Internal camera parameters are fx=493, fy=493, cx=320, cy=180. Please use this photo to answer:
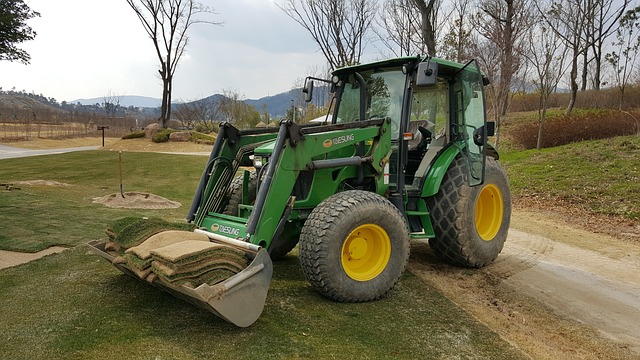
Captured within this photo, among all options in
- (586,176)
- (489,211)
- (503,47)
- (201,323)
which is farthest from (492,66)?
(201,323)

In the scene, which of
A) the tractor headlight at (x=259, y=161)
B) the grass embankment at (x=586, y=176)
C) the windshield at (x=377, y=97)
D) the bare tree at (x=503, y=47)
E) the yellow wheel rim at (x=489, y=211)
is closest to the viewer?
the tractor headlight at (x=259, y=161)

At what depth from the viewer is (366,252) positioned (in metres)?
4.68

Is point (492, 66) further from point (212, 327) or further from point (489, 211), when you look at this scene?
point (212, 327)

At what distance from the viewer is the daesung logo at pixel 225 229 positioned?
454 cm

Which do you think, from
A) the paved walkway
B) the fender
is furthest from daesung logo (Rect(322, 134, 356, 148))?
the paved walkway

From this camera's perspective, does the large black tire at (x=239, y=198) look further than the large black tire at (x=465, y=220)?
No

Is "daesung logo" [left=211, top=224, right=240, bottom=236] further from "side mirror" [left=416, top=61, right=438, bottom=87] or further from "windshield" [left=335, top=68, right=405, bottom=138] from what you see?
"side mirror" [left=416, top=61, right=438, bottom=87]

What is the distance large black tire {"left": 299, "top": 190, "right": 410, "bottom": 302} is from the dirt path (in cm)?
91

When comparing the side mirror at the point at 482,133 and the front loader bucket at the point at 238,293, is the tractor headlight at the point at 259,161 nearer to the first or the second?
the front loader bucket at the point at 238,293

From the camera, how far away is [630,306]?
199 inches

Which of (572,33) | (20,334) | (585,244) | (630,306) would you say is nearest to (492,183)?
(630,306)

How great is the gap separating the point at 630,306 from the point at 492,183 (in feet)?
6.52

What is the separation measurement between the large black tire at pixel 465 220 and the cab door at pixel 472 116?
17cm

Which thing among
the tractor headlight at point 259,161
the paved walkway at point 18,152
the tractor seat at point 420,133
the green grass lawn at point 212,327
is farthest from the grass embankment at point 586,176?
the paved walkway at point 18,152
